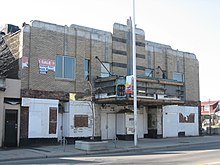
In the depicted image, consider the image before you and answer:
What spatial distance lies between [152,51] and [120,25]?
453 cm

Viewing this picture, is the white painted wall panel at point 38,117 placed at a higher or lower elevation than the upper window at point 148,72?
lower

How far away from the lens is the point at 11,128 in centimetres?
2341

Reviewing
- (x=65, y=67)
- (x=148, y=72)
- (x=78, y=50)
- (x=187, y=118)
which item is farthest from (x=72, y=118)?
(x=187, y=118)

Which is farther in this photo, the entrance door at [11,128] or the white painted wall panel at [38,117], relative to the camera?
the white painted wall panel at [38,117]

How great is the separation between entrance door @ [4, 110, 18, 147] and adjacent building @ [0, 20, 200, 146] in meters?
0.15

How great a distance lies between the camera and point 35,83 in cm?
2475

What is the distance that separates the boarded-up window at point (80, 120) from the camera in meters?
26.7

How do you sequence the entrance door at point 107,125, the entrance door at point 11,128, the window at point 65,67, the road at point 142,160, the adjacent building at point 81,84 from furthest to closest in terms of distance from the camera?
the entrance door at point 107,125 → the window at point 65,67 → the adjacent building at point 81,84 → the entrance door at point 11,128 → the road at point 142,160

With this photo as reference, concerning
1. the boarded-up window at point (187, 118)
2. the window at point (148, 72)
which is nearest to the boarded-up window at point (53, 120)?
the window at point (148, 72)

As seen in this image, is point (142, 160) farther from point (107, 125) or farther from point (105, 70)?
point (105, 70)

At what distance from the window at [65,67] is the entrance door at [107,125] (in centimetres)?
484

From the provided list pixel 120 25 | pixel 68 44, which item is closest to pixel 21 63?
pixel 68 44

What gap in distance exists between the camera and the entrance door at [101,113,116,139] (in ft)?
95.3

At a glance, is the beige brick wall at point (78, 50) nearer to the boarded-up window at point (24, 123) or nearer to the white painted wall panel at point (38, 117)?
the white painted wall panel at point (38, 117)
